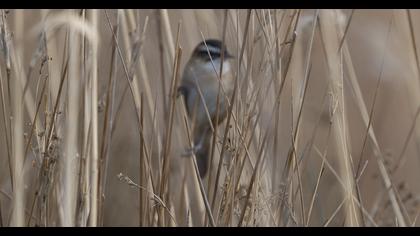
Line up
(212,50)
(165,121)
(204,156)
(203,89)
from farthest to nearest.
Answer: (203,89)
(204,156)
(212,50)
(165,121)

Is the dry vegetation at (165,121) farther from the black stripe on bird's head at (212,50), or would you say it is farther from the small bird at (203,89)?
the small bird at (203,89)

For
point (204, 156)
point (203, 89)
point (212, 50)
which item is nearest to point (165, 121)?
point (212, 50)

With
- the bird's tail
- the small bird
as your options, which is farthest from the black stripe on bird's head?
the bird's tail

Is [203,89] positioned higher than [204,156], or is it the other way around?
[203,89]

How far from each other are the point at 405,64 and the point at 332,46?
23cm

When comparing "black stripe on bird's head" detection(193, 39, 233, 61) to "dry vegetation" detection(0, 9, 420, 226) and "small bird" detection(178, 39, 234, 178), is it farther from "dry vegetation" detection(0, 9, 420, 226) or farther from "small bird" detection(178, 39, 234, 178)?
"dry vegetation" detection(0, 9, 420, 226)

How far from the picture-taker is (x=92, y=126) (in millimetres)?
1434

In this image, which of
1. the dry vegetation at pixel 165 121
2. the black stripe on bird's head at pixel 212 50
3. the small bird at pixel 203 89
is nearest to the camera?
the dry vegetation at pixel 165 121

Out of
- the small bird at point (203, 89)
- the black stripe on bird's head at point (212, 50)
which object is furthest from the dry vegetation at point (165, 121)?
the small bird at point (203, 89)

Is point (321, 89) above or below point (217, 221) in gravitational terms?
above

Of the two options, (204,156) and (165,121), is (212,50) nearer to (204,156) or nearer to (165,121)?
(204,156)

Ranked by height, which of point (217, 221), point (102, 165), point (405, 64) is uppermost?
point (405, 64)
